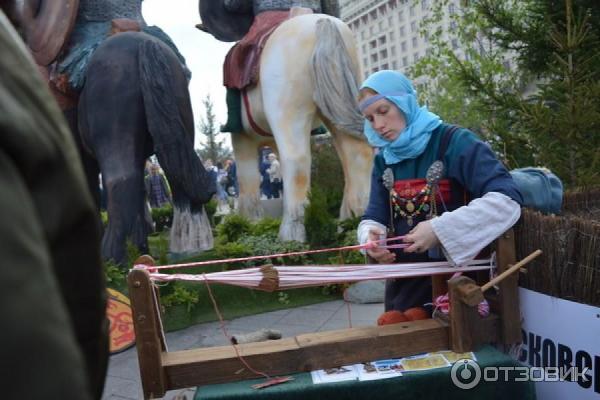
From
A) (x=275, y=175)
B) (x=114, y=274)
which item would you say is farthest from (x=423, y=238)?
(x=275, y=175)

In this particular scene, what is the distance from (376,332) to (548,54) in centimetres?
376

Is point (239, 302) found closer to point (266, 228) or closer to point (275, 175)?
point (266, 228)

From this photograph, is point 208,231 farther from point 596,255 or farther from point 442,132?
point 596,255

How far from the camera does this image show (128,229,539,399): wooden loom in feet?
4.94

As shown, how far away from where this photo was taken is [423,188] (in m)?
1.92

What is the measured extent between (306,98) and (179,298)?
2.23 meters

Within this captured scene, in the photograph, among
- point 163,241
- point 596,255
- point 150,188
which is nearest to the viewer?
point 596,255

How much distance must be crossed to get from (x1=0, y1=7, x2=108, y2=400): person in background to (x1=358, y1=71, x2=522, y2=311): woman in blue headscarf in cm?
134

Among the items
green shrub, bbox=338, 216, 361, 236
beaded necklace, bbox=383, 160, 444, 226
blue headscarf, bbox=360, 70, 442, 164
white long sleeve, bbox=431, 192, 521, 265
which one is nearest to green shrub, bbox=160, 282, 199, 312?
green shrub, bbox=338, 216, 361, 236

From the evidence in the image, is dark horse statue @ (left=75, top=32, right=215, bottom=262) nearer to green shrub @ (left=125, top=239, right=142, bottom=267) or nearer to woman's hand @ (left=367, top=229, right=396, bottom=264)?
green shrub @ (left=125, top=239, right=142, bottom=267)

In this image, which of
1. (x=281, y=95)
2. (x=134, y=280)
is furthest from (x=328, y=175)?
(x=134, y=280)

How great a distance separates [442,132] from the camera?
77.1 inches

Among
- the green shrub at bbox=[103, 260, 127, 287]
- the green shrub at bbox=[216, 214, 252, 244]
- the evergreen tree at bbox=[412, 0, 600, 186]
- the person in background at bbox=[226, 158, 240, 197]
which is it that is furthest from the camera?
the person in background at bbox=[226, 158, 240, 197]

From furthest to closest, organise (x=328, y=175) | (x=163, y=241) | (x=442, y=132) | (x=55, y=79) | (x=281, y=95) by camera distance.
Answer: (x=328, y=175) < (x=281, y=95) < (x=55, y=79) < (x=163, y=241) < (x=442, y=132)
